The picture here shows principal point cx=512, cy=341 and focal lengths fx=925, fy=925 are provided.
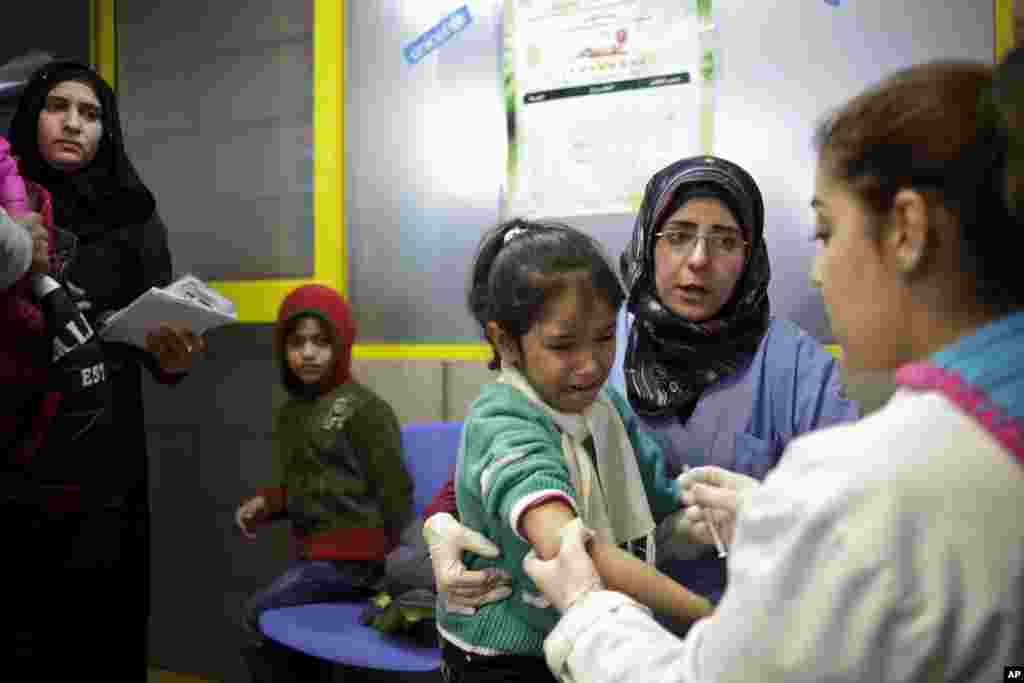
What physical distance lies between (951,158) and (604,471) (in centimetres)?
84

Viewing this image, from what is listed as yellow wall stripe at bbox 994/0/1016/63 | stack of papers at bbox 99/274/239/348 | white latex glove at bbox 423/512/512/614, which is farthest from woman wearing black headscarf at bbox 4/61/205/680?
yellow wall stripe at bbox 994/0/1016/63

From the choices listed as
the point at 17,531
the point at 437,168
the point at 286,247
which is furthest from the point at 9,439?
the point at 437,168

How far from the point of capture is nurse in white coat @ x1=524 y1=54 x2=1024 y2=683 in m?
0.67

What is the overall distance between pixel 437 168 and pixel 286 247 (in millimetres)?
689

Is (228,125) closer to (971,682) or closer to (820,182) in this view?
(820,182)

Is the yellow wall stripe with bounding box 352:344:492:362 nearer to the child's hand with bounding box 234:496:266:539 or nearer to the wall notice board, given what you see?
the wall notice board

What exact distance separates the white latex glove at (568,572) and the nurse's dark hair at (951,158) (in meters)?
0.54

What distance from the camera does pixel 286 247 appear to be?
130 inches

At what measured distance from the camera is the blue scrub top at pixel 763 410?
1.72 m

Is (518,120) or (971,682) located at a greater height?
(518,120)

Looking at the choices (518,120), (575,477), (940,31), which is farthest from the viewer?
(518,120)

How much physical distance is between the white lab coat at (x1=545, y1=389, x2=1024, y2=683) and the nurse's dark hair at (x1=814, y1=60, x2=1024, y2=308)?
0.43 ft

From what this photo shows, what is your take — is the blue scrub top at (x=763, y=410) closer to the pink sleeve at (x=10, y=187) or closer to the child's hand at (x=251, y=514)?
the child's hand at (x=251, y=514)

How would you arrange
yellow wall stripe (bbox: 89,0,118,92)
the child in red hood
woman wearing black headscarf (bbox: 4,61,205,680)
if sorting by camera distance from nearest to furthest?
woman wearing black headscarf (bbox: 4,61,205,680)
the child in red hood
yellow wall stripe (bbox: 89,0,118,92)
